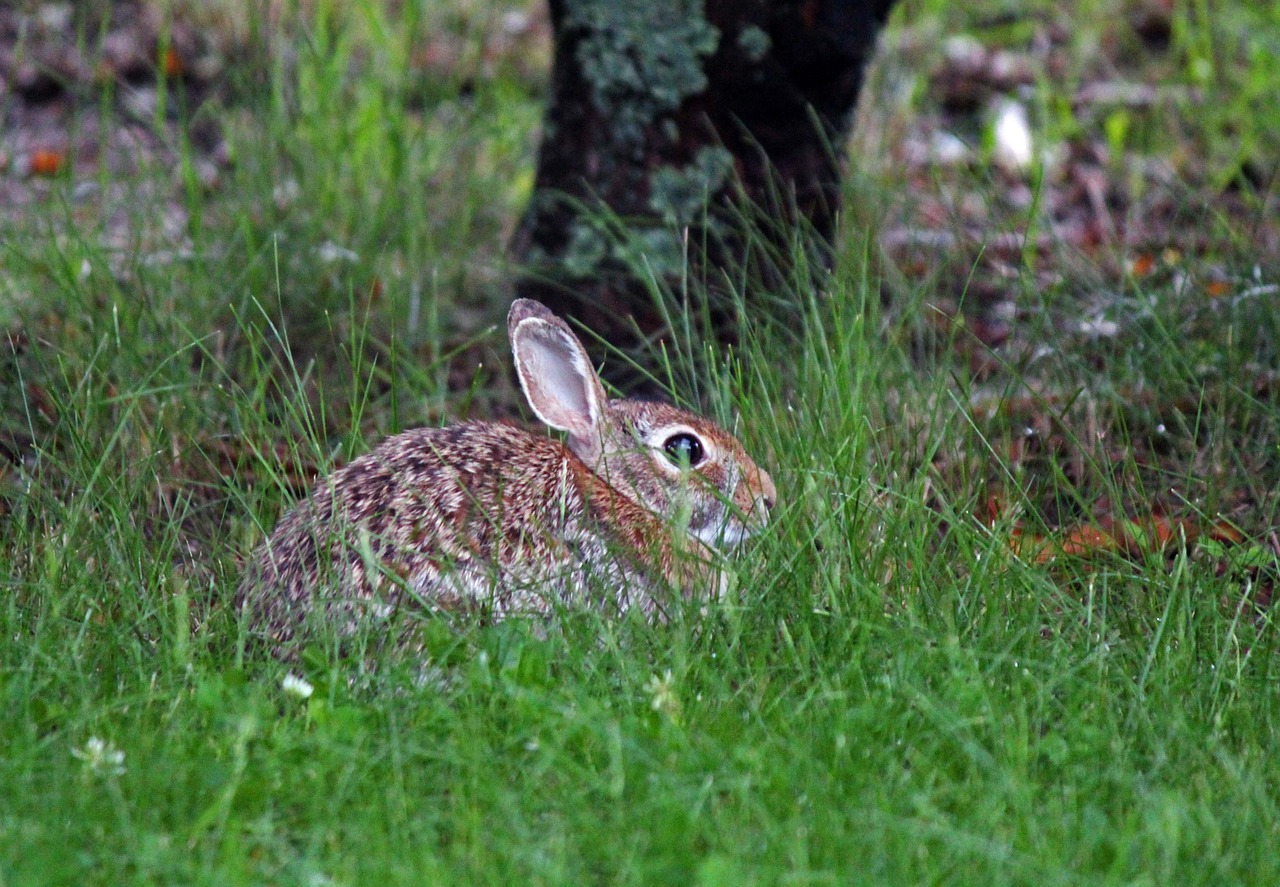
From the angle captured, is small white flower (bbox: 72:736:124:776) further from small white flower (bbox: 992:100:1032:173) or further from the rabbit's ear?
small white flower (bbox: 992:100:1032:173)

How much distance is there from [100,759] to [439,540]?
1.10 m

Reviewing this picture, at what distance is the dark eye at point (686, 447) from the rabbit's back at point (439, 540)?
0.79 ft

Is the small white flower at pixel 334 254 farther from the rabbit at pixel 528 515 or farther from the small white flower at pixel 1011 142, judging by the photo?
the small white flower at pixel 1011 142

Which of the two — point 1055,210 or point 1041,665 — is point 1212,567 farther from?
point 1055,210

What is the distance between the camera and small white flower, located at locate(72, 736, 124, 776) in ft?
9.89

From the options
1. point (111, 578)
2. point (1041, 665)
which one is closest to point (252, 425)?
point (111, 578)

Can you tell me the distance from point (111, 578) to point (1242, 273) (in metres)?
3.49

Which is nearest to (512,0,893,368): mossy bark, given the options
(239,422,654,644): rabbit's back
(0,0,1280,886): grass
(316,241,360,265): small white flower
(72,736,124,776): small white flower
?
(0,0,1280,886): grass

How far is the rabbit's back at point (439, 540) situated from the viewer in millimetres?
3812

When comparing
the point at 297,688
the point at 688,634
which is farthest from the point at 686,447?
the point at 297,688

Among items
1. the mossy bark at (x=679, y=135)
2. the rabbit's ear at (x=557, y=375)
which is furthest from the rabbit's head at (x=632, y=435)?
the mossy bark at (x=679, y=135)

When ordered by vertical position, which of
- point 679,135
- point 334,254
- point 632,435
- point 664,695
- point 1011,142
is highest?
point 679,135

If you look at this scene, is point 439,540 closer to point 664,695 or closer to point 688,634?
point 688,634

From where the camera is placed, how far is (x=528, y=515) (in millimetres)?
4156
